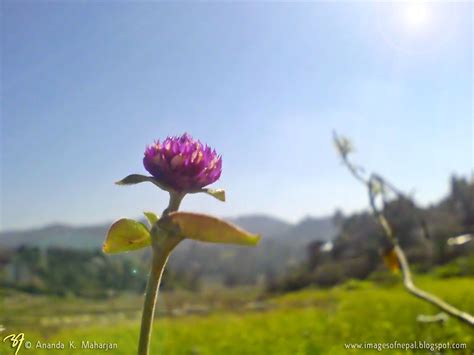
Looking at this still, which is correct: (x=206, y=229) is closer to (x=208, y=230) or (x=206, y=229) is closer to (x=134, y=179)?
(x=208, y=230)

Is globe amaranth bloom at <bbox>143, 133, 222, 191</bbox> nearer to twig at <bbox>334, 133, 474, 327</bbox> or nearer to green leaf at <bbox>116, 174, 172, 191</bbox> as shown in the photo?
green leaf at <bbox>116, 174, 172, 191</bbox>

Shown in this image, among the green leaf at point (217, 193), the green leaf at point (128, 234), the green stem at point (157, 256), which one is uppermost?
the green leaf at point (217, 193)

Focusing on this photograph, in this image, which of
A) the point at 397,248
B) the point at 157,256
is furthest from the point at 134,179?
the point at 397,248

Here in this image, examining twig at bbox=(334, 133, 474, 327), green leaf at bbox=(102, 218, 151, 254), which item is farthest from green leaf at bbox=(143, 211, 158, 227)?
twig at bbox=(334, 133, 474, 327)

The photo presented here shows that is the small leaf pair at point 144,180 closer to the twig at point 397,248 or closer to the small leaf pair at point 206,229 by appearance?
the small leaf pair at point 206,229

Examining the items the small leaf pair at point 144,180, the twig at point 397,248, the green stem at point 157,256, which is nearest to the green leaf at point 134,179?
the small leaf pair at point 144,180

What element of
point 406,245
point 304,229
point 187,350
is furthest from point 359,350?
point 304,229
